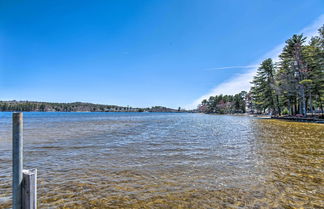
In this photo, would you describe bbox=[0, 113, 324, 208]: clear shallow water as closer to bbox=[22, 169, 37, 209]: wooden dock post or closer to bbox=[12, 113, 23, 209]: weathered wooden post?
bbox=[22, 169, 37, 209]: wooden dock post

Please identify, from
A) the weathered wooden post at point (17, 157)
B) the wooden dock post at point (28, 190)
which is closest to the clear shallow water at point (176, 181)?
the wooden dock post at point (28, 190)

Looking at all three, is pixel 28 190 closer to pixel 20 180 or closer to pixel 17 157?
pixel 20 180

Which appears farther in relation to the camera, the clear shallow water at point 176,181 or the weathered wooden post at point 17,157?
the clear shallow water at point 176,181

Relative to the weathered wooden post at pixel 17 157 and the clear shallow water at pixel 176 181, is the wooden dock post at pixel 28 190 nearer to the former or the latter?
the weathered wooden post at pixel 17 157

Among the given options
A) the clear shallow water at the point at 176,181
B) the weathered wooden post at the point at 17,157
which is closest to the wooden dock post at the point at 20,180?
the weathered wooden post at the point at 17,157

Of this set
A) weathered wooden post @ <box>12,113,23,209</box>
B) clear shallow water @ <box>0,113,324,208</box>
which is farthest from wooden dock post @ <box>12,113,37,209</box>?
clear shallow water @ <box>0,113,324,208</box>

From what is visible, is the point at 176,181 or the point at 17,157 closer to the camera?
the point at 17,157

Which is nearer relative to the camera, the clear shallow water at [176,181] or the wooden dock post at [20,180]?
the wooden dock post at [20,180]

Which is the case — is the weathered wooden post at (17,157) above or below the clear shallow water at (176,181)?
above

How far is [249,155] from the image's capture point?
7.91 m

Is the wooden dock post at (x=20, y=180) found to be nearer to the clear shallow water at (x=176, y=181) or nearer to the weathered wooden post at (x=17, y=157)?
the weathered wooden post at (x=17, y=157)

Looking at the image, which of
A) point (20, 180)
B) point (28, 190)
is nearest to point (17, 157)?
point (20, 180)

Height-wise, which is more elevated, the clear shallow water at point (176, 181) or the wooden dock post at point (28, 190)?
the wooden dock post at point (28, 190)

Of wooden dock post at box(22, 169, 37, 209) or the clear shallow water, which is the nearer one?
wooden dock post at box(22, 169, 37, 209)
